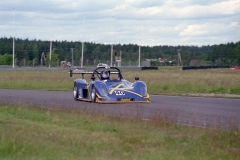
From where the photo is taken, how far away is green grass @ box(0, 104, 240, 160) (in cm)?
1118

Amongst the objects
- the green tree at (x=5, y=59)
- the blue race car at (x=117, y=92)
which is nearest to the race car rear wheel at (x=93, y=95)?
the blue race car at (x=117, y=92)

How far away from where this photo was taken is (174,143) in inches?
500

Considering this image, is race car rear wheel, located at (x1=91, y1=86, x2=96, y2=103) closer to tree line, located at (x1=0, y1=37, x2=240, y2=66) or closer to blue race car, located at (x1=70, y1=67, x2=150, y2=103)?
blue race car, located at (x1=70, y1=67, x2=150, y2=103)

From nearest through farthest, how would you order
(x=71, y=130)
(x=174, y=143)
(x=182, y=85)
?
(x=174, y=143), (x=71, y=130), (x=182, y=85)

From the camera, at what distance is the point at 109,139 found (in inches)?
507

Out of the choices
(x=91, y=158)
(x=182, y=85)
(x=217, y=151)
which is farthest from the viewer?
(x=182, y=85)

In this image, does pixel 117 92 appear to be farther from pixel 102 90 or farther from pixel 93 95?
pixel 93 95

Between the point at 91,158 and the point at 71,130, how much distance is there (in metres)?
3.42

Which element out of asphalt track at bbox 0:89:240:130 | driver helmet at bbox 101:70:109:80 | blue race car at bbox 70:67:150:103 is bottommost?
asphalt track at bbox 0:89:240:130

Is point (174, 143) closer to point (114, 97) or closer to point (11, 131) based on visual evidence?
point (11, 131)

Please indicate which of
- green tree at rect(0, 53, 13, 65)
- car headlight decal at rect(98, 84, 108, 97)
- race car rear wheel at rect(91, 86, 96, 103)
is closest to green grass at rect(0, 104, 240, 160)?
car headlight decal at rect(98, 84, 108, 97)

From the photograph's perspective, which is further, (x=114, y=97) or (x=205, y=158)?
(x=114, y=97)

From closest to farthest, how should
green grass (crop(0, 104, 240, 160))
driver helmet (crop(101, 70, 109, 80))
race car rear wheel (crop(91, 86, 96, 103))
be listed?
green grass (crop(0, 104, 240, 160)), race car rear wheel (crop(91, 86, 96, 103)), driver helmet (crop(101, 70, 109, 80))

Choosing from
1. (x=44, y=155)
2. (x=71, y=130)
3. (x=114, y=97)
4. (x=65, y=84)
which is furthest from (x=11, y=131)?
(x=65, y=84)
